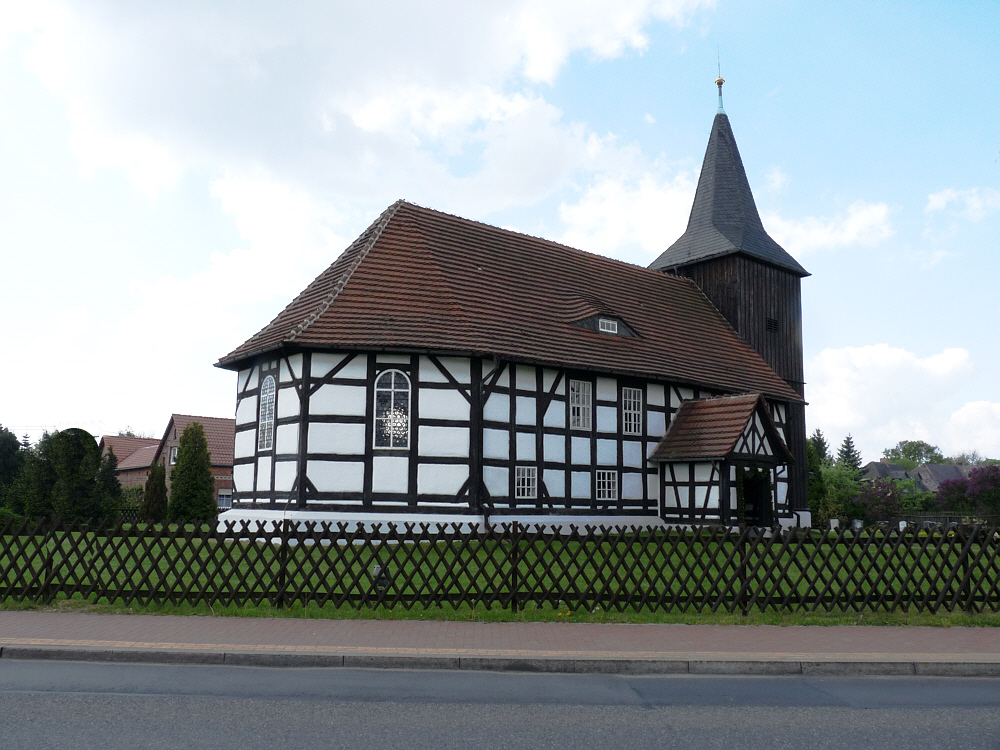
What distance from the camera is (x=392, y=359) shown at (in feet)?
69.5

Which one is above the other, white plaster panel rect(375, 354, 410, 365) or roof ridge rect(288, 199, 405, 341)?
roof ridge rect(288, 199, 405, 341)

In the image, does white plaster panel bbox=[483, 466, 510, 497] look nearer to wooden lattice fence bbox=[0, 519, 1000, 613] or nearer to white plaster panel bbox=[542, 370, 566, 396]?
white plaster panel bbox=[542, 370, 566, 396]

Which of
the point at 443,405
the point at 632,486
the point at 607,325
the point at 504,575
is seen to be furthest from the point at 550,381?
the point at 504,575

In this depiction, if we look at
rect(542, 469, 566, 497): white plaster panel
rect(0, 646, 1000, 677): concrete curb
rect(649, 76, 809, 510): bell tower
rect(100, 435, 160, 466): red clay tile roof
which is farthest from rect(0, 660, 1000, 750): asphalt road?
rect(100, 435, 160, 466): red clay tile roof

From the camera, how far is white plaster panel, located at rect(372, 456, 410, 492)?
2072cm

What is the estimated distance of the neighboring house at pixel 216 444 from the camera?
179ft

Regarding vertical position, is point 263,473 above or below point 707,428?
below

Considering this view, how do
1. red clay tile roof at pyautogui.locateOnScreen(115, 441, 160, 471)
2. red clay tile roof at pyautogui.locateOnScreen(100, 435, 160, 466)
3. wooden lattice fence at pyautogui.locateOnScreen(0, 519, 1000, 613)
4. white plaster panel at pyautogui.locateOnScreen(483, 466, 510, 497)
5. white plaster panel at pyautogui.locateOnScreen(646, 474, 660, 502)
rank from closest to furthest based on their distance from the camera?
wooden lattice fence at pyautogui.locateOnScreen(0, 519, 1000, 613)
white plaster panel at pyautogui.locateOnScreen(483, 466, 510, 497)
white plaster panel at pyautogui.locateOnScreen(646, 474, 660, 502)
red clay tile roof at pyautogui.locateOnScreen(115, 441, 160, 471)
red clay tile roof at pyautogui.locateOnScreen(100, 435, 160, 466)

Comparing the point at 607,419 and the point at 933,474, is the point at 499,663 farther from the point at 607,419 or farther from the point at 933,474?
the point at 933,474

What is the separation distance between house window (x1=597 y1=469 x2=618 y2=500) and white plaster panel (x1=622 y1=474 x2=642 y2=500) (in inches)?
12.6

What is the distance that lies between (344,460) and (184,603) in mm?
9425

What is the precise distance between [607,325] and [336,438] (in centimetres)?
953

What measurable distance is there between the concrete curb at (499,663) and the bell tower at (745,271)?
2308cm

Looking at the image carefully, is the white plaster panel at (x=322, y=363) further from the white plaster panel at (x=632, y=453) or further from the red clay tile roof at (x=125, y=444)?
the red clay tile roof at (x=125, y=444)
